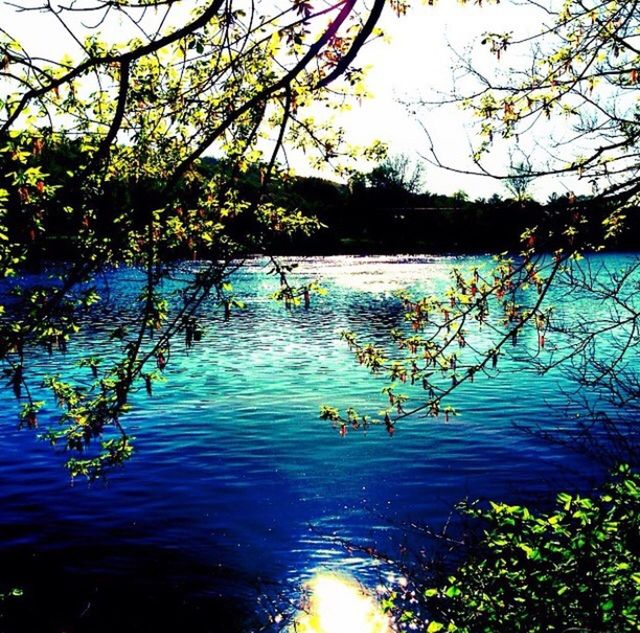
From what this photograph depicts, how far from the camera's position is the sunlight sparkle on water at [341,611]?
1321 centimetres

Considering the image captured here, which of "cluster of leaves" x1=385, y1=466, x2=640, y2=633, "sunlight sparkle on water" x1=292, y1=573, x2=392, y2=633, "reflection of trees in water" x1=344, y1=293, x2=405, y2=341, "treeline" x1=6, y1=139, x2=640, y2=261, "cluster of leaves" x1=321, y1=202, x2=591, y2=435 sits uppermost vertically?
"treeline" x1=6, y1=139, x2=640, y2=261

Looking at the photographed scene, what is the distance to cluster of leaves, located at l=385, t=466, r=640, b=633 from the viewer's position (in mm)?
7570

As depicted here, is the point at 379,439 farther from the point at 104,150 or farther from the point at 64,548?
the point at 104,150

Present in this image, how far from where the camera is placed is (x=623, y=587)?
7.83 meters

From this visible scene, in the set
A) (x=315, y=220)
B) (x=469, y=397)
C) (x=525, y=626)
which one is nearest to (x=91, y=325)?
(x=469, y=397)

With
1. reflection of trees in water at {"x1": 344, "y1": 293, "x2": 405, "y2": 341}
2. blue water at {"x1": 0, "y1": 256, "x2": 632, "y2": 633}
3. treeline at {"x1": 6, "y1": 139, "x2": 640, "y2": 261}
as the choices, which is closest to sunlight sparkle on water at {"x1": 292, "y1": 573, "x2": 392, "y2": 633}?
blue water at {"x1": 0, "y1": 256, "x2": 632, "y2": 633}

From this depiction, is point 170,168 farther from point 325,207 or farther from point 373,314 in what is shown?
point 373,314

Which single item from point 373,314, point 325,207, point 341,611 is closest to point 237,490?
point 341,611

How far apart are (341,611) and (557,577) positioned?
267 inches

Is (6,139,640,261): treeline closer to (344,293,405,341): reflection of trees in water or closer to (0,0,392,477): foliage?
(0,0,392,477): foliage

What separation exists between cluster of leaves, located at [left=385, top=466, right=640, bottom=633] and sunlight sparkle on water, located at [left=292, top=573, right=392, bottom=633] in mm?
4424

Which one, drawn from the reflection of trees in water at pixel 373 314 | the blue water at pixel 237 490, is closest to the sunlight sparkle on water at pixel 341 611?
the blue water at pixel 237 490

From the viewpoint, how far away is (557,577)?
7957 mm

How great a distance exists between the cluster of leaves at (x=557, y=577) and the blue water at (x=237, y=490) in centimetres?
462
